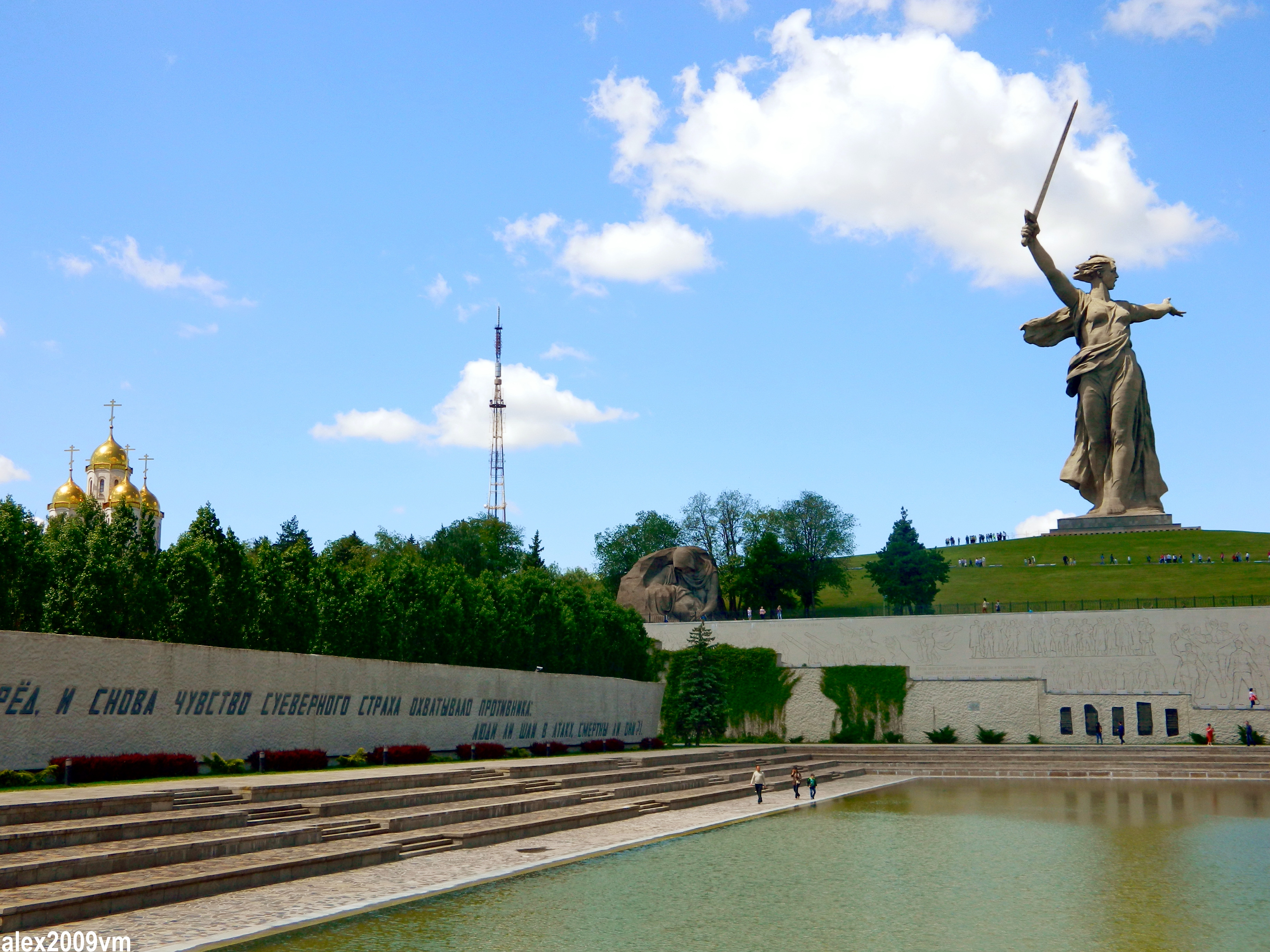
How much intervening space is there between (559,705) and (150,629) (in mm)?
16389

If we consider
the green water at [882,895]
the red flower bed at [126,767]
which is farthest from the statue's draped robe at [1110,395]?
the red flower bed at [126,767]

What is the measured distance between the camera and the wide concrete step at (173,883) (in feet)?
37.2

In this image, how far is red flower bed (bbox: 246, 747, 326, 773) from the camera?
24484 mm

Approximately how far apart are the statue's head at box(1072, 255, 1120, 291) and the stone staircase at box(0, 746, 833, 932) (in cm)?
5153

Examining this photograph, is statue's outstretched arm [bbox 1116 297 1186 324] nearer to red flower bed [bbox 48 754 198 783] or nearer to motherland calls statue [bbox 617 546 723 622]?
motherland calls statue [bbox 617 546 723 622]

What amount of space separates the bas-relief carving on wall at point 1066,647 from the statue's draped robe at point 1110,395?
2085cm

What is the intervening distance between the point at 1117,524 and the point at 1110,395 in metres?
7.96

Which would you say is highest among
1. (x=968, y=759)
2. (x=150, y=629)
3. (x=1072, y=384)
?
(x=1072, y=384)

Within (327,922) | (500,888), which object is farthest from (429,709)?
(327,922)

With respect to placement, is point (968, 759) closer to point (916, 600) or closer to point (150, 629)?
point (916, 600)

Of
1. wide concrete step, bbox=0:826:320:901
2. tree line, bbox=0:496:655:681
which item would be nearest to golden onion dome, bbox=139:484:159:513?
tree line, bbox=0:496:655:681

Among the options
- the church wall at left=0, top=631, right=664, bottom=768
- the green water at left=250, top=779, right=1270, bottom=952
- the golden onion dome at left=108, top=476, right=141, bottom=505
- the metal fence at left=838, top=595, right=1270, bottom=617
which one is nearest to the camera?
the green water at left=250, top=779, right=1270, bottom=952

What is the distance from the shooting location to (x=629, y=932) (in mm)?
12094

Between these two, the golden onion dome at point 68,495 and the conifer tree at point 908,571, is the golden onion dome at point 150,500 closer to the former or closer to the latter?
the golden onion dome at point 68,495
